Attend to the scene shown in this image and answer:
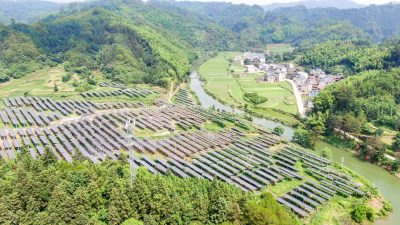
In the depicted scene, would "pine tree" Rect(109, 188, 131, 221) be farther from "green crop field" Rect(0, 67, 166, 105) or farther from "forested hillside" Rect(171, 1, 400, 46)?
"forested hillside" Rect(171, 1, 400, 46)

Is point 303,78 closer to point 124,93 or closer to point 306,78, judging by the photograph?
point 306,78

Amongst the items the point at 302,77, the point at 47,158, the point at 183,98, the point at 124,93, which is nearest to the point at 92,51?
the point at 124,93

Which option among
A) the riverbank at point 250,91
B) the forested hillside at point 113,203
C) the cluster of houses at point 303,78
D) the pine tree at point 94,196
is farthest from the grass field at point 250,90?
the pine tree at point 94,196

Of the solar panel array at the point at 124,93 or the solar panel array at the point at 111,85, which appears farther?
the solar panel array at the point at 111,85

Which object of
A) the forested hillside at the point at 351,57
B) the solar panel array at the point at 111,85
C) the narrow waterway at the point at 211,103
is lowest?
the narrow waterway at the point at 211,103

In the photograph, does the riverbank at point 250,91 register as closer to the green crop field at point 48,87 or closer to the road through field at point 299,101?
the road through field at point 299,101

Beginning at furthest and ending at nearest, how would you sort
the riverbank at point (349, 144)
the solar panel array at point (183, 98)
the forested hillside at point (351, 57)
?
the forested hillside at point (351, 57), the solar panel array at point (183, 98), the riverbank at point (349, 144)

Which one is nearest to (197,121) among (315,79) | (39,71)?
(315,79)
